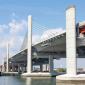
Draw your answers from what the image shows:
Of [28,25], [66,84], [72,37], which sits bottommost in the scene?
[66,84]

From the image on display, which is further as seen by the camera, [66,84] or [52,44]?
[52,44]

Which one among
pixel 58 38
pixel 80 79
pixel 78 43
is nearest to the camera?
pixel 80 79

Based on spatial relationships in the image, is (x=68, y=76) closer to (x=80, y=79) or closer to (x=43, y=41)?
(x=80, y=79)

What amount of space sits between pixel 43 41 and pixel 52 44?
3.27 metres

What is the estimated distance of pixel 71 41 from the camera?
64000 mm

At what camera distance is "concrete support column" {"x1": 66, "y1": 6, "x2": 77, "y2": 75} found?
63188 millimetres

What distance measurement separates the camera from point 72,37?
6412 centimetres

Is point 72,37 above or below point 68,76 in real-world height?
above

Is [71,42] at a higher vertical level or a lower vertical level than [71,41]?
lower

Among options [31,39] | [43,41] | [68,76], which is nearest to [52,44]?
[43,41]

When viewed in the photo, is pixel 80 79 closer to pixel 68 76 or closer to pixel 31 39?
pixel 68 76

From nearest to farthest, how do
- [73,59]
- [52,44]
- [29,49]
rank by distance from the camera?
1. [73,59]
2. [52,44]
3. [29,49]

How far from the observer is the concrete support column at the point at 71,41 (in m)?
63.2

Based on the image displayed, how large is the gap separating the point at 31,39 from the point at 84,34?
3768 cm
